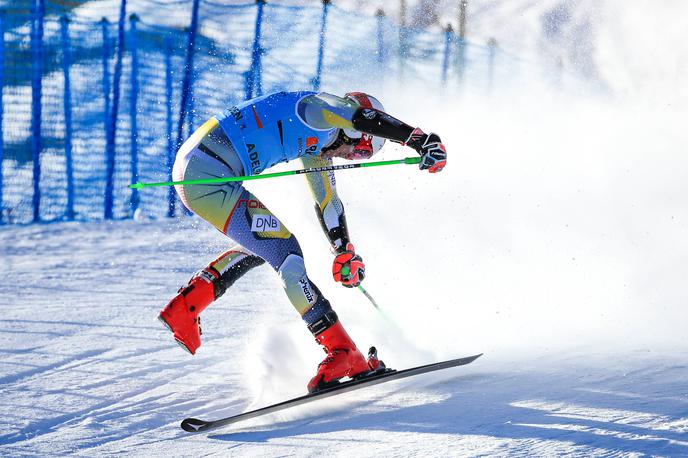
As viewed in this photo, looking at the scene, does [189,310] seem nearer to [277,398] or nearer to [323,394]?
[277,398]

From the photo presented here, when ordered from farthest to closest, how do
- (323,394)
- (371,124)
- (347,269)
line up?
(347,269)
(371,124)
(323,394)

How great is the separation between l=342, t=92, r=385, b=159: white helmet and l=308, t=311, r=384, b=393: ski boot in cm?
85

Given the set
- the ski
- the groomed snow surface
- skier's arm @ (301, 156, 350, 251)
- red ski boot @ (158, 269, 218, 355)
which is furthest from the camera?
skier's arm @ (301, 156, 350, 251)

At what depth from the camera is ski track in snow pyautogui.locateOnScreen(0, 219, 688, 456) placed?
2.84 metres

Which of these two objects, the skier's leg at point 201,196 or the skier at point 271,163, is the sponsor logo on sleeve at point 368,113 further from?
the skier's leg at point 201,196

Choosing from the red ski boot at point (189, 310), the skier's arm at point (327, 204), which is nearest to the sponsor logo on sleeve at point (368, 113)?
the skier's arm at point (327, 204)

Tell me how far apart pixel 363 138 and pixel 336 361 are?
1106 mm

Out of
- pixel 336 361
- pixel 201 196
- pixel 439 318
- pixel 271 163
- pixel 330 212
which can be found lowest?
pixel 336 361

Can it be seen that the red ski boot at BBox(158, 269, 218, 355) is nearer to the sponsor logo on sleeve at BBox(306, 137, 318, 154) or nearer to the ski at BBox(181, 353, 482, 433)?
the ski at BBox(181, 353, 482, 433)

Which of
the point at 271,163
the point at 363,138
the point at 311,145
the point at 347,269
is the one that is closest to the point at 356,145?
the point at 363,138

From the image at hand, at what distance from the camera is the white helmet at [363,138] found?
3818mm

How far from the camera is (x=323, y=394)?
136 inches

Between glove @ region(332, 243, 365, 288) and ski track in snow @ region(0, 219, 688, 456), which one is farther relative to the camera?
glove @ region(332, 243, 365, 288)

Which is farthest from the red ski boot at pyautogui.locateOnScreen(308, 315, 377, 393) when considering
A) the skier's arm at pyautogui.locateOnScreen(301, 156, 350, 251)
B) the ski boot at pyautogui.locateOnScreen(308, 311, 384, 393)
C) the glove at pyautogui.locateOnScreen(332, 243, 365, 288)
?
the skier's arm at pyautogui.locateOnScreen(301, 156, 350, 251)
